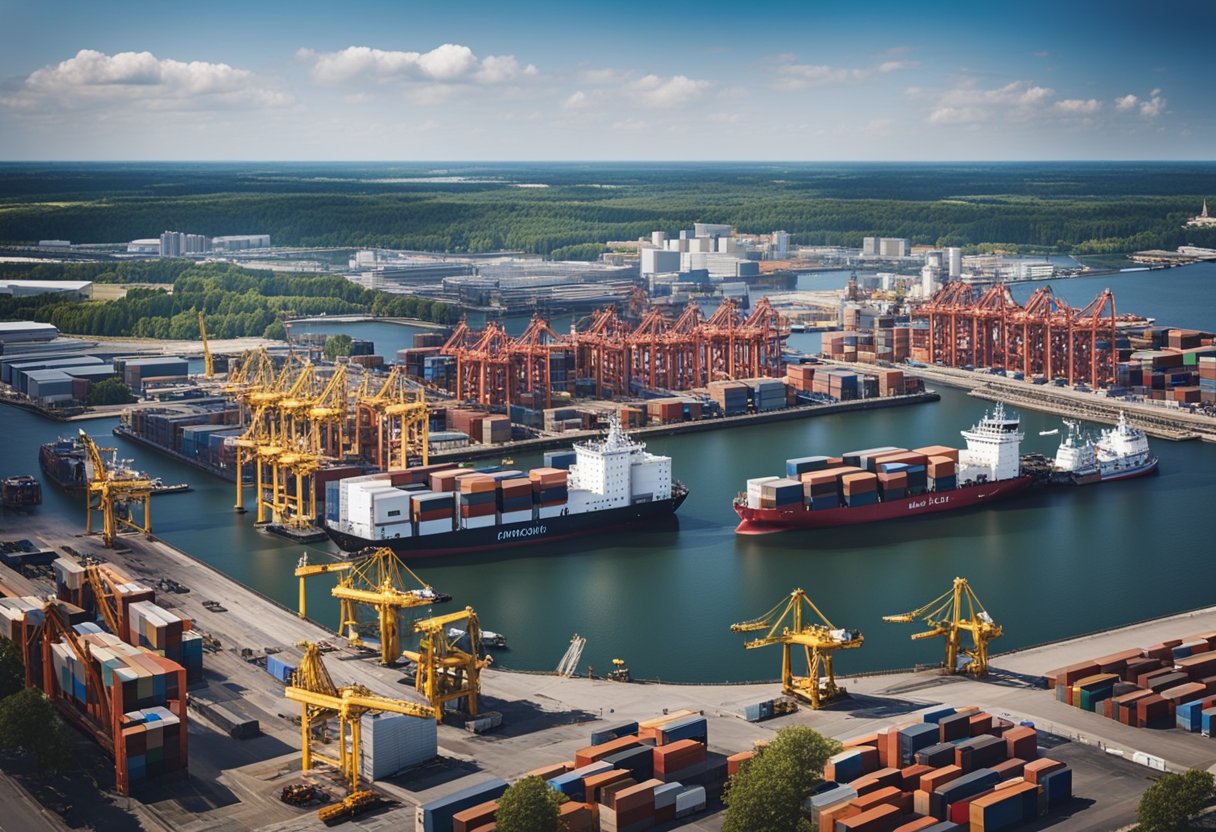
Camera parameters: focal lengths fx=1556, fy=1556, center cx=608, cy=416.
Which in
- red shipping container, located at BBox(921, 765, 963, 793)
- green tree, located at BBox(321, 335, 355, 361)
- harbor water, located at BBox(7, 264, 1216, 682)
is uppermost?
green tree, located at BBox(321, 335, 355, 361)

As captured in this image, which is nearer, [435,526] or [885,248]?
[435,526]

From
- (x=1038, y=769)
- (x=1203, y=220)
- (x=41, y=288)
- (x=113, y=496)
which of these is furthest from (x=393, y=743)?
(x=1203, y=220)

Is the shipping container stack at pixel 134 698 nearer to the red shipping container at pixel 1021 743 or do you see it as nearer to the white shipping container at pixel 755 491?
the red shipping container at pixel 1021 743

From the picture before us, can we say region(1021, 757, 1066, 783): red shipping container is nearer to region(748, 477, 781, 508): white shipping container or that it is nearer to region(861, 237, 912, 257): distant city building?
region(748, 477, 781, 508): white shipping container

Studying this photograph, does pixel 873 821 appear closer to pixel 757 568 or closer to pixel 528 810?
pixel 528 810

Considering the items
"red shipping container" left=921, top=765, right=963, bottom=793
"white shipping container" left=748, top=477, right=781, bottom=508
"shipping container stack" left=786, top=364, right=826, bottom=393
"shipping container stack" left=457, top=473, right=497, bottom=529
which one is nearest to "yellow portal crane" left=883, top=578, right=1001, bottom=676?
"red shipping container" left=921, top=765, right=963, bottom=793

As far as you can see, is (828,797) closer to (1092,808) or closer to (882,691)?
(1092,808)
